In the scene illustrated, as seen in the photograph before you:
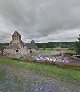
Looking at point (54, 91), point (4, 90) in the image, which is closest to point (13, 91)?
point (4, 90)

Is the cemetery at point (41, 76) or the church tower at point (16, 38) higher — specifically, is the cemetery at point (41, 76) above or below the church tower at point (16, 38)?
below

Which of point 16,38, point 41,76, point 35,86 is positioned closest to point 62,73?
point 41,76

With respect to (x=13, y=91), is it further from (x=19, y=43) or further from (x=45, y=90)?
(x=19, y=43)

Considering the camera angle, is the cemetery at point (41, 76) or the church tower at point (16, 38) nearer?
the cemetery at point (41, 76)

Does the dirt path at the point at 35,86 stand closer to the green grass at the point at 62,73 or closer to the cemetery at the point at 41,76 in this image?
the cemetery at the point at 41,76

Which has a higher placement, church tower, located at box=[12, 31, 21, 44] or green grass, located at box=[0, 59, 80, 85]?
church tower, located at box=[12, 31, 21, 44]

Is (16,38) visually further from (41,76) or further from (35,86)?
(35,86)

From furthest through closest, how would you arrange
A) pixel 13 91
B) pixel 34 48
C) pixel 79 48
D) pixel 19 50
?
1. pixel 34 48
2. pixel 19 50
3. pixel 79 48
4. pixel 13 91

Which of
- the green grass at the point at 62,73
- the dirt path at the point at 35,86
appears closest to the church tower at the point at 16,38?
the green grass at the point at 62,73

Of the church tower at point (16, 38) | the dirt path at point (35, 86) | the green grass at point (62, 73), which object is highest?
the church tower at point (16, 38)

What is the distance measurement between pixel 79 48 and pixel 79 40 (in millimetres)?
2671

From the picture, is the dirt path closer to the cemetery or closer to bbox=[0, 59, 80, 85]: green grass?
the cemetery

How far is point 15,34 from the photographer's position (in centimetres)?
11125

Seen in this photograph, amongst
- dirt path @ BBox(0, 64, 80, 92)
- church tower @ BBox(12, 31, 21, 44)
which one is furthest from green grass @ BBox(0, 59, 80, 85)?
church tower @ BBox(12, 31, 21, 44)
